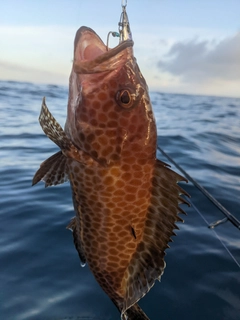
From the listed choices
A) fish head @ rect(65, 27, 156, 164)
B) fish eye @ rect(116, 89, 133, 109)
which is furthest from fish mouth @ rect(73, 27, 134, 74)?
fish eye @ rect(116, 89, 133, 109)

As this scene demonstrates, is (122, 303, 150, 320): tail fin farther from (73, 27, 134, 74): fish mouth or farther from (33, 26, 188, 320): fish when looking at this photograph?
(73, 27, 134, 74): fish mouth

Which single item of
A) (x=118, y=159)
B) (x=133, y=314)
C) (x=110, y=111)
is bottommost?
(x=133, y=314)

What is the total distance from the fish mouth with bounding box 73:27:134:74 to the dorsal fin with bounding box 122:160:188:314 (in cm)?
73

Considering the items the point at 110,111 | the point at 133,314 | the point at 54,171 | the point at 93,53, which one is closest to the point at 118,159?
the point at 110,111

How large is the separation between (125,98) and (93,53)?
1.20 ft

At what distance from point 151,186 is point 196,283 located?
316 cm

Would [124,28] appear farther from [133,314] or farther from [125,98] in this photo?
[133,314]

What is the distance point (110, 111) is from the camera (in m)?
2.28

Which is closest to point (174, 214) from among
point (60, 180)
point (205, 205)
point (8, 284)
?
point (60, 180)

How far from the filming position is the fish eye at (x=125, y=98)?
87.9 inches

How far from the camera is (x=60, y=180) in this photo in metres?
2.48

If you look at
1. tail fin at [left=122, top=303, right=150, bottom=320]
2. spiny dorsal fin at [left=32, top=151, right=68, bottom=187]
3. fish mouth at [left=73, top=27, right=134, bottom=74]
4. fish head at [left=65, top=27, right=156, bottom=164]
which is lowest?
tail fin at [left=122, top=303, right=150, bottom=320]

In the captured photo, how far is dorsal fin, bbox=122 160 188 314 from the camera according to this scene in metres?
Result: 2.29

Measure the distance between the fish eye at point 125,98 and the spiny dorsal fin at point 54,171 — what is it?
23.3 inches
